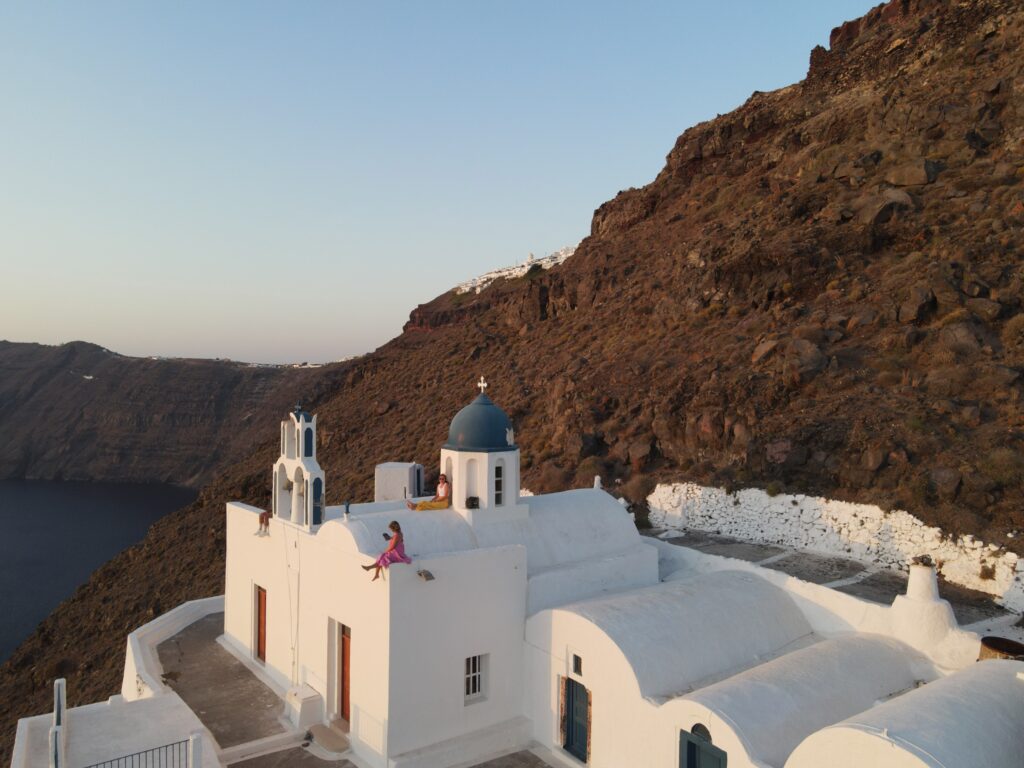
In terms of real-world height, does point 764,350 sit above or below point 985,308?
below

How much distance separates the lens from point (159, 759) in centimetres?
852

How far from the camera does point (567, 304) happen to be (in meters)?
38.0

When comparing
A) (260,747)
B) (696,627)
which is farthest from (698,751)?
(260,747)

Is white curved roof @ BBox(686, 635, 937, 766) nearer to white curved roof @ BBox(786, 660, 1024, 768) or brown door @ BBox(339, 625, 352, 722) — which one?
white curved roof @ BBox(786, 660, 1024, 768)

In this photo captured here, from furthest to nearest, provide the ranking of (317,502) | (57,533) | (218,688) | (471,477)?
(57,533), (218,688), (317,502), (471,477)

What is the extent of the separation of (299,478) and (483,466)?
3.35m

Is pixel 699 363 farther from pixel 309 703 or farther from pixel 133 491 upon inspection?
pixel 133 491

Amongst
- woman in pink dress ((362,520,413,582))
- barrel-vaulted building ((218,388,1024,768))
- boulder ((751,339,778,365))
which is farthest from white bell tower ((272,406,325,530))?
boulder ((751,339,778,365))

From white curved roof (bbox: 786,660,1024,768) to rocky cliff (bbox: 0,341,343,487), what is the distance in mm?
61411

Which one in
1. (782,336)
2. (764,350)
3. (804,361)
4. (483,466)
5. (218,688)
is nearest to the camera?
(483,466)

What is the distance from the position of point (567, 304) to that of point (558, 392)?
12426mm

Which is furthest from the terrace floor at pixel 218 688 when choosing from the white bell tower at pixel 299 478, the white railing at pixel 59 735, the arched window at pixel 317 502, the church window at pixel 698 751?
the church window at pixel 698 751

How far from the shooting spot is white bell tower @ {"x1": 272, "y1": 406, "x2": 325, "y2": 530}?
1155 cm

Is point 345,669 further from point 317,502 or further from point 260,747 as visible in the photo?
point 317,502
